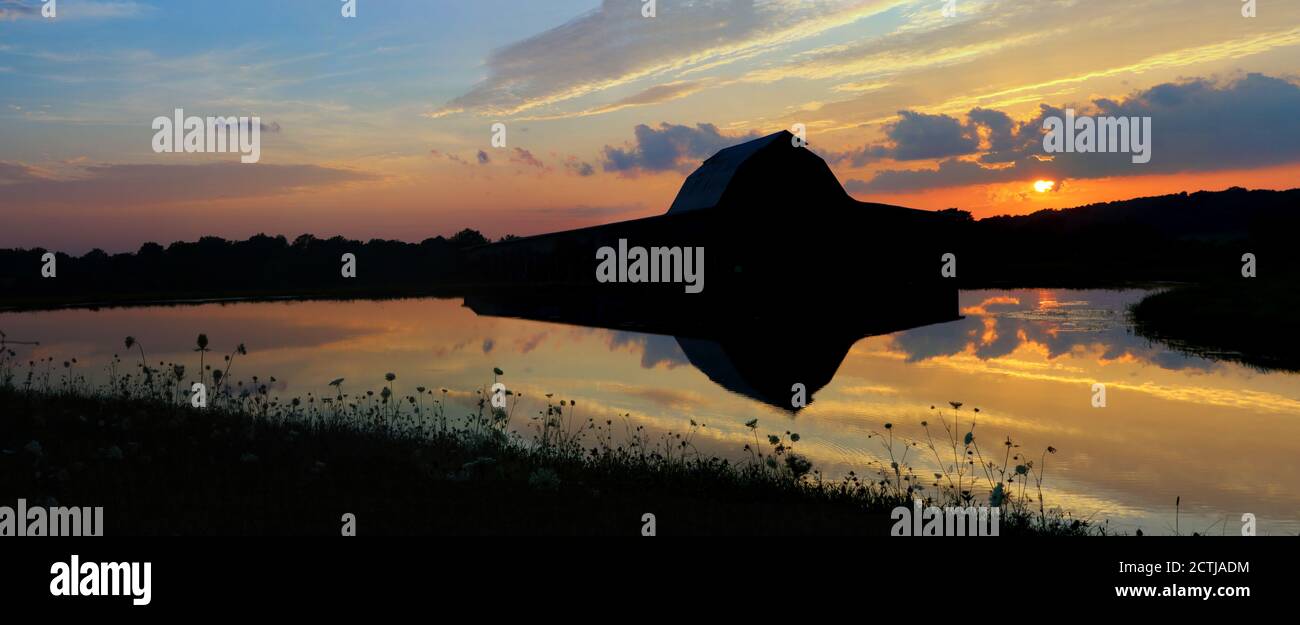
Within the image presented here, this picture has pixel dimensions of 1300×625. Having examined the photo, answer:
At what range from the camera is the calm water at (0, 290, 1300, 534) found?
990 cm

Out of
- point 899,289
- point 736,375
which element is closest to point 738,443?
point 736,375

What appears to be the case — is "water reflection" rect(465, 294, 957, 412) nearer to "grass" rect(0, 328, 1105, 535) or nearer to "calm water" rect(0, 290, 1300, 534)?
"calm water" rect(0, 290, 1300, 534)

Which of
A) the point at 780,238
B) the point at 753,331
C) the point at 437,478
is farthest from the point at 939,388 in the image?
the point at 780,238

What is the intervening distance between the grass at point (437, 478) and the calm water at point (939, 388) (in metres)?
0.81

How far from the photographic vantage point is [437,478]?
8750 mm

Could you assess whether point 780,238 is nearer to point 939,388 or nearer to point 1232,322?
point 1232,322

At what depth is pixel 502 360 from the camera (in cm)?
2355

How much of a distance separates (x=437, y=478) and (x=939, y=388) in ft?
39.4

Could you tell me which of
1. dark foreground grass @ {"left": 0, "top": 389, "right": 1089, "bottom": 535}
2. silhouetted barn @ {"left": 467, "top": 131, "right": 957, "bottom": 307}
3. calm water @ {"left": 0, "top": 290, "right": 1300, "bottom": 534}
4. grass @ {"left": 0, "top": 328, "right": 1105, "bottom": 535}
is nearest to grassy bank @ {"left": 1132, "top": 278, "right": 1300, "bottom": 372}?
calm water @ {"left": 0, "top": 290, "right": 1300, "bottom": 534}

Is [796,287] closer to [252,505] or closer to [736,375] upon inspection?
[736,375]

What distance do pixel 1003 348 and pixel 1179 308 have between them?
16.4 meters

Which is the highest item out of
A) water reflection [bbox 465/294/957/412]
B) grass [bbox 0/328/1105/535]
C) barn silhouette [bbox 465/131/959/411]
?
barn silhouette [bbox 465/131/959/411]

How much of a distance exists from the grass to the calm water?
2.67ft

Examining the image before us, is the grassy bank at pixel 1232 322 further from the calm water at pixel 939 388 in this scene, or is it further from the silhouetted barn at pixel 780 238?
the silhouetted barn at pixel 780 238
